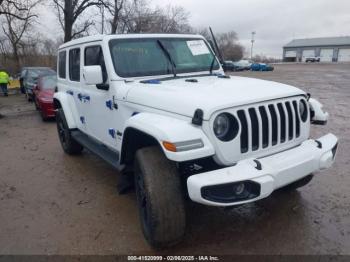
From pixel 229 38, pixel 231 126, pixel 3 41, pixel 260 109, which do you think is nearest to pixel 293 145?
pixel 260 109

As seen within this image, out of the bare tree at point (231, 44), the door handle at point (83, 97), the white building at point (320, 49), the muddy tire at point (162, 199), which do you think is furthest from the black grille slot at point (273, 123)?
the white building at point (320, 49)

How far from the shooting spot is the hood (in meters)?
2.77

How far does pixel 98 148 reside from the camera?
15.0 feet

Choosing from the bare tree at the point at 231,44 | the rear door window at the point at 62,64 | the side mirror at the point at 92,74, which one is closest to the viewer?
the side mirror at the point at 92,74

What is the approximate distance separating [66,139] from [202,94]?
396 centimetres

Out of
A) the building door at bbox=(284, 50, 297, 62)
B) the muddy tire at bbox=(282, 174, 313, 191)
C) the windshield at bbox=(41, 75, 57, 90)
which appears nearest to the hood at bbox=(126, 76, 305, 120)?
the muddy tire at bbox=(282, 174, 313, 191)

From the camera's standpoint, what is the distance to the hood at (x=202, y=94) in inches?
109

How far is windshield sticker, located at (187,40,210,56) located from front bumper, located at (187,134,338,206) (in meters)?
1.97

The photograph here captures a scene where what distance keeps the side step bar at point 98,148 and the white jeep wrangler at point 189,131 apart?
35mm

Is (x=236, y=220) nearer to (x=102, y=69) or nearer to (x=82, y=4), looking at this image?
(x=102, y=69)

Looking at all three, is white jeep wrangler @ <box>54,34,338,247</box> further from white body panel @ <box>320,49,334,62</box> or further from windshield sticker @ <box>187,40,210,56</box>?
white body panel @ <box>320,49,334,62</box>

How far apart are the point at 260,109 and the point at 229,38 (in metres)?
77.1

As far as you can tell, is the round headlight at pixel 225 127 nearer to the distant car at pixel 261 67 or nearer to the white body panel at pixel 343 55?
the distant car at pixel 261 67

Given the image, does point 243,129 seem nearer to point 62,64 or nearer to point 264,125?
point 264,125
